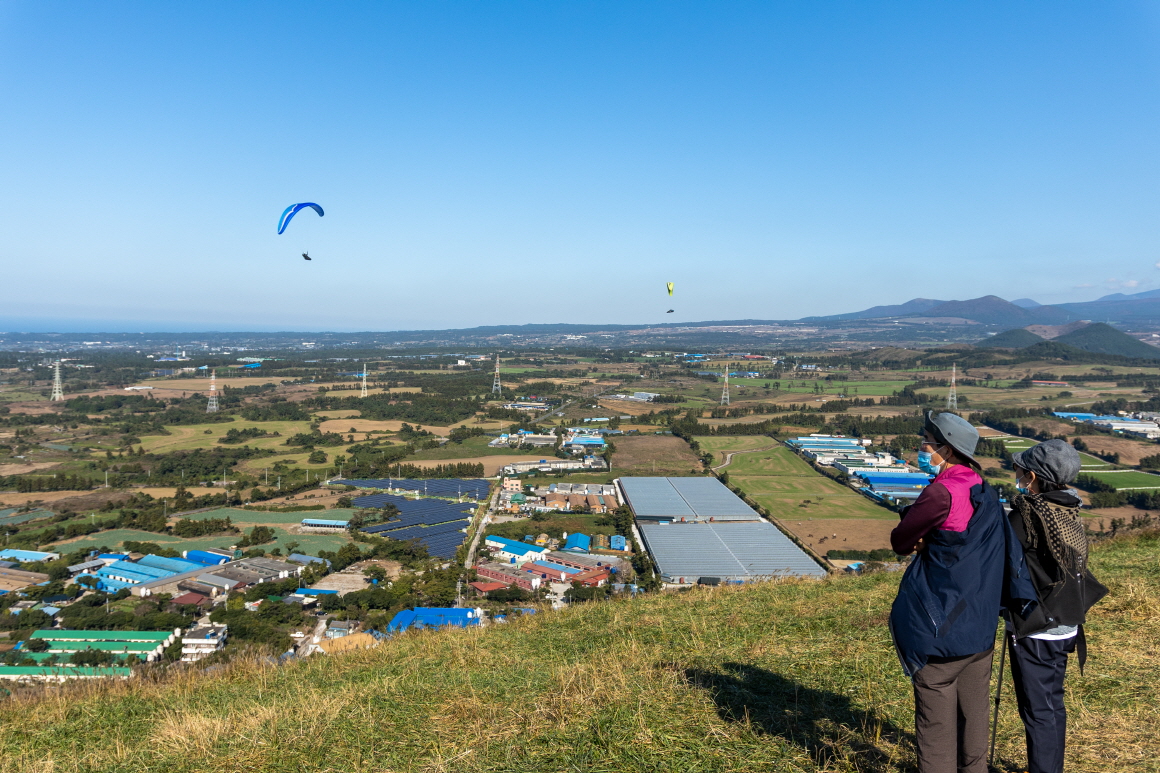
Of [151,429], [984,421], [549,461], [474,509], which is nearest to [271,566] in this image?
[474,509]

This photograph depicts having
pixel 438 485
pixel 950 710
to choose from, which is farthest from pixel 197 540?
pixel 950 710

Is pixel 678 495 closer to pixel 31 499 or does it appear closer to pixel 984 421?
pixel 31 499

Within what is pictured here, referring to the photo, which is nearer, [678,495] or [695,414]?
[678,495]

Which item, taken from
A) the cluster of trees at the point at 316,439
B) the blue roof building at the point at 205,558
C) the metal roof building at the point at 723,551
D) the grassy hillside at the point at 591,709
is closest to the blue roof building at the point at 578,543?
the metal roof building at the point at 723,551

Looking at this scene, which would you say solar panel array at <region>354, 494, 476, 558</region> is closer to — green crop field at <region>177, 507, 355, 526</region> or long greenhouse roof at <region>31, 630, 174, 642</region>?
green crop field at <region>177, 507, 355, 526</region>

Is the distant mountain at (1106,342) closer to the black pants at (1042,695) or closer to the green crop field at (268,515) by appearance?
the green crop field at (268,515)

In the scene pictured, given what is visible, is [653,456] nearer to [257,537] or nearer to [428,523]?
[428,523]
